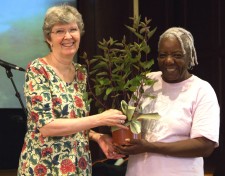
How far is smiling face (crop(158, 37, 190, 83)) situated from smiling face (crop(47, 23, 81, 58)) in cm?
38

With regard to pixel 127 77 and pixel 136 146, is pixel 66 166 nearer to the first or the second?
A: pixel 136 146

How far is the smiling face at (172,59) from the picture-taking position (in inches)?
74.3

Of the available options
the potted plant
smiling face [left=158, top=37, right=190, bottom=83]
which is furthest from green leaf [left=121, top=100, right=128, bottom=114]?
smiling face [left=158, top=37, right=190, bottom=83]

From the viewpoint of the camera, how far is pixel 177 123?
1864 mm

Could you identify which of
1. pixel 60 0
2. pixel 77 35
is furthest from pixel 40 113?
pixel 60 0

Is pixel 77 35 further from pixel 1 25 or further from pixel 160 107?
pixel 1 25

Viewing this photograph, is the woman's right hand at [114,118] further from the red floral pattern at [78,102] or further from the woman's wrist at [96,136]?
the woman's wrist at [96,136]

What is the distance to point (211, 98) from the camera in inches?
73.5

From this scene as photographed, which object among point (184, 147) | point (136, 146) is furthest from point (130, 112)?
point (184, 147)

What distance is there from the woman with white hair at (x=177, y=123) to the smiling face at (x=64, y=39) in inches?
14.9

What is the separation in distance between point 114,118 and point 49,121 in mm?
264

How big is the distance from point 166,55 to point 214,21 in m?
2.18

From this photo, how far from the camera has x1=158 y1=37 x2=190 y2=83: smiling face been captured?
1888mm

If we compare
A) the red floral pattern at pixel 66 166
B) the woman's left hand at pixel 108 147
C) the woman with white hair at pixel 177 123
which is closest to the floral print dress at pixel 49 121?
the red floral pattern at pixel 66 166
